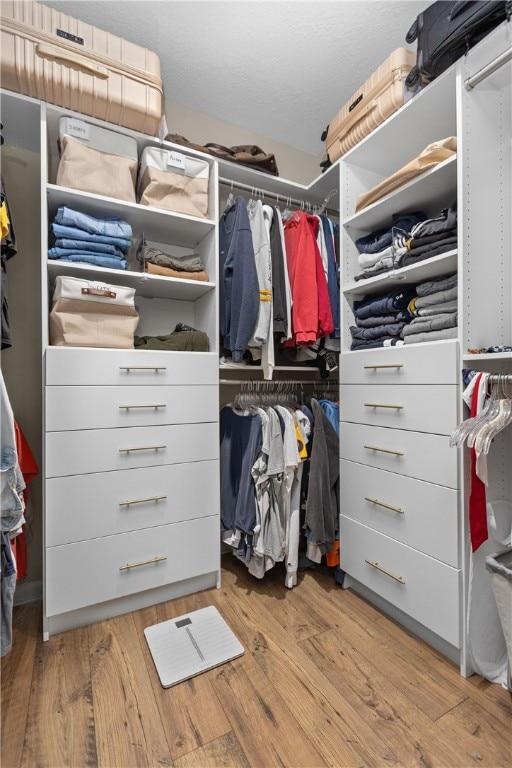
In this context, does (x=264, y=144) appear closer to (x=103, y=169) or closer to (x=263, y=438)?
(x=103, y=169)

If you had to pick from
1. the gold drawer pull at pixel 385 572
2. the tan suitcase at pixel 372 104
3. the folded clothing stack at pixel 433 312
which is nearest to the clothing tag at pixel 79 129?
the tan suitcase at pixel 372 104

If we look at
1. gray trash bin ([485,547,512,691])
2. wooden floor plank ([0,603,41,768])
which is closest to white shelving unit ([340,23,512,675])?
gray trash bin ([485,547,512,691])

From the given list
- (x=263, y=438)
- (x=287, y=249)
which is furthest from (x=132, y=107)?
(x=263, y=438)

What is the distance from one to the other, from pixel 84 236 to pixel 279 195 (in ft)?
3.90

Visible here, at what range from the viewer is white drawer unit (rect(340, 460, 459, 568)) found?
129 centimetres

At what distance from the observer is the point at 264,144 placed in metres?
2.44

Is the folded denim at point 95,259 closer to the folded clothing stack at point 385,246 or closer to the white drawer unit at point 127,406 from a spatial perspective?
the white drawer unit at point 127,406

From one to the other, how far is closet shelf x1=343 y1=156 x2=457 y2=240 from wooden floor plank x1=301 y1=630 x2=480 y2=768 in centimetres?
187

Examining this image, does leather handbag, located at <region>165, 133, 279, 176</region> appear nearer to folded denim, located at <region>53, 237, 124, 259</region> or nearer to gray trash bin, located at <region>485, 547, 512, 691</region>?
folded denim, located at <region>53, 237, 124, 259</region>

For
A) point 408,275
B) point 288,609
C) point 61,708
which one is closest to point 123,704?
point 61,708

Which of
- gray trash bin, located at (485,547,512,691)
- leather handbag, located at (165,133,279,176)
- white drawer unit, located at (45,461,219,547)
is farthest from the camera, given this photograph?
leather handbag, located at (165,133,279,176)

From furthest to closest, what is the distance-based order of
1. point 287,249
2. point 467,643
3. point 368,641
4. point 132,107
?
point 287,249, point 132,107, point 368,641, point 467,643

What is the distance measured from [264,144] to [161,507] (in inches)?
94.8

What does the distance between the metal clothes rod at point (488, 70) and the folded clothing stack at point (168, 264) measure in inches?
49.8
